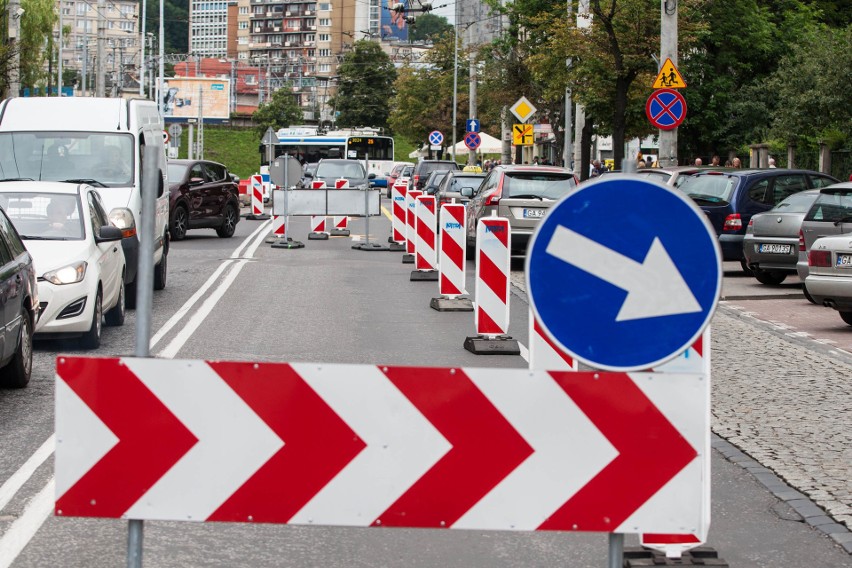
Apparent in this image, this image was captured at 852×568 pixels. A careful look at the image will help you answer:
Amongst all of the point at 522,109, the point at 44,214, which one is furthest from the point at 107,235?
the point at 522,109

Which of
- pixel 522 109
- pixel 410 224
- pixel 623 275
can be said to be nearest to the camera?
pixel 623 275

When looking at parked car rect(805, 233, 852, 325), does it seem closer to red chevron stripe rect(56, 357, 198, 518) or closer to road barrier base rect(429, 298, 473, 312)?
road barrier base rect(429, 298, 473, 312)

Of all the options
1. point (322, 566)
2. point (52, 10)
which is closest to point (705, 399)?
point (322, 566)

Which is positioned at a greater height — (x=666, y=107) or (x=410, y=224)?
(x=666, y=107)

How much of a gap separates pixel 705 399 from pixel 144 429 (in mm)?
1691

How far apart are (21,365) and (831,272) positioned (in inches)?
349

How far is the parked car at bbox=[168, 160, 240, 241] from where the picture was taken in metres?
29.4

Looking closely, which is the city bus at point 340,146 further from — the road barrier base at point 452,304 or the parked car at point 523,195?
the road barrier base at point 452,304

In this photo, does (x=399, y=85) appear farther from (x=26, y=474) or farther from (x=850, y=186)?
(x=26, y=474)

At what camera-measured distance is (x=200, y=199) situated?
29969mm

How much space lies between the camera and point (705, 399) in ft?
14.0

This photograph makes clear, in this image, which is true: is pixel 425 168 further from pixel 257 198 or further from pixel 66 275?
pixel 66 275

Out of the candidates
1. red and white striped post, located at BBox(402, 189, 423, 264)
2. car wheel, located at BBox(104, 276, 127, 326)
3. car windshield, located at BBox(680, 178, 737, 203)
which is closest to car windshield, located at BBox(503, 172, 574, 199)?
red and white striped post, located at BBox(402, 189, 423, 264)

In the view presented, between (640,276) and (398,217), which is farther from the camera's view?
(398,217)
